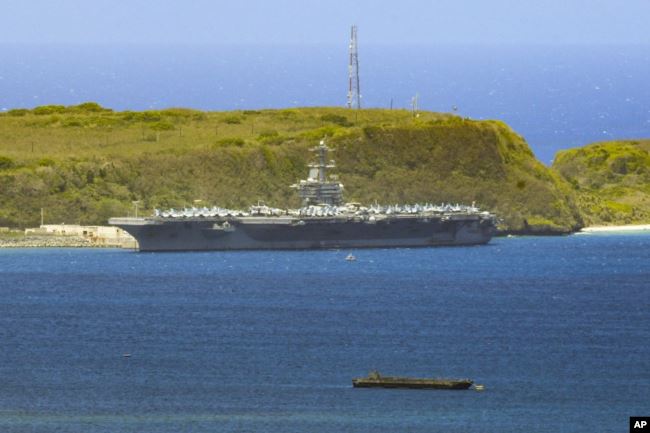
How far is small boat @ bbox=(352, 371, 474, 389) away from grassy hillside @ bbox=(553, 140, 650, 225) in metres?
78.4

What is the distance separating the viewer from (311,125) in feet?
587

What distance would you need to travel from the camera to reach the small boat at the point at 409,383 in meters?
87.2

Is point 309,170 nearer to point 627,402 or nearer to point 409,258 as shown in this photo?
point 409,258

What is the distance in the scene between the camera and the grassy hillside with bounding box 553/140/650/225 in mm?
165625

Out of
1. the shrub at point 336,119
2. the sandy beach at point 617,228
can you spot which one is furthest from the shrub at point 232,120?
the sandy beach at point 617,228

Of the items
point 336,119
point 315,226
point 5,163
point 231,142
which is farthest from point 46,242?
point 336,119

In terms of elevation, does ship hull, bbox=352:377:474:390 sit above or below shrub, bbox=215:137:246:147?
below

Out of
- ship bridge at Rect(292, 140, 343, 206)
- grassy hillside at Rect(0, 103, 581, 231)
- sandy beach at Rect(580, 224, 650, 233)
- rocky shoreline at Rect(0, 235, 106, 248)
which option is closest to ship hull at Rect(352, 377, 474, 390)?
rocky shoreline at Rect(0, 235, 106, 248)

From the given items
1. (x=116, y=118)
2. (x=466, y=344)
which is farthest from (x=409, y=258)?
(x=116, y=118)

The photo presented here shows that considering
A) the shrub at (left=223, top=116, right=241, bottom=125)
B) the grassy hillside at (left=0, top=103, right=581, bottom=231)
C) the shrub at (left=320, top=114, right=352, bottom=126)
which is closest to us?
the grassy hillside at (left=0, top=103, right=581, bottom=231)

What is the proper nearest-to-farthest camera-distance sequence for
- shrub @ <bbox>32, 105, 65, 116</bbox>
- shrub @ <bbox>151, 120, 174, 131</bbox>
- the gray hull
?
the gray hull → shrub @ <bbox>151, 120, 174, 131</bbox> → shrub @ <bbox>32, 105, 65, 116</bbox>

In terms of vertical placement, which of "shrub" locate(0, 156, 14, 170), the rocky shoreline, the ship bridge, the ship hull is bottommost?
the ship hull

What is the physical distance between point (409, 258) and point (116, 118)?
51.1 m

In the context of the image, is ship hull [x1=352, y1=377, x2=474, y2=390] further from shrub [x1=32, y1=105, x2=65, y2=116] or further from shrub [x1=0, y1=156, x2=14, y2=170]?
shrub [x1=32, y1=105, x2=65, y2=116]
